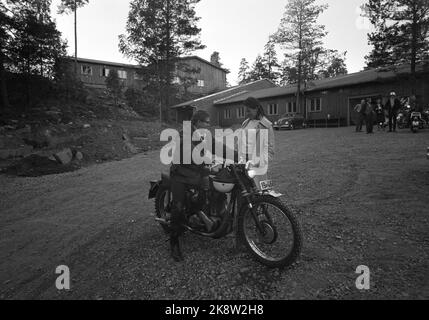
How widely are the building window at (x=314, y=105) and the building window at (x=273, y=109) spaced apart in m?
4.49

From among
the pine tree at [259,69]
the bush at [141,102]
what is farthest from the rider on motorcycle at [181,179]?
the pine tree at [259,69]

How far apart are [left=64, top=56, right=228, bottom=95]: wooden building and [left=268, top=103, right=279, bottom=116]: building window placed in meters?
11.5

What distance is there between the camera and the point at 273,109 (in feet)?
114

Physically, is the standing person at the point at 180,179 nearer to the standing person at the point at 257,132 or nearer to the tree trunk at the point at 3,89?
the standing person at the point at 257,132

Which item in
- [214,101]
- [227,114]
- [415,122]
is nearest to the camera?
[415,122]

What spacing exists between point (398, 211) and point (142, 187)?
6381mm

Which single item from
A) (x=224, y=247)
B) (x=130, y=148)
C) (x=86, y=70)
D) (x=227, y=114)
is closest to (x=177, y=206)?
(x=224, y=247)

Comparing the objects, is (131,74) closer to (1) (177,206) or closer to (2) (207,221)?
(1) (177,206)

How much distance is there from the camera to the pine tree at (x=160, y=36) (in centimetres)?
2864

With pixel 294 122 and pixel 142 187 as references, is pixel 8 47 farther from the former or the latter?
pixel 294 122

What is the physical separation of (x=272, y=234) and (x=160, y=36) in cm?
2962

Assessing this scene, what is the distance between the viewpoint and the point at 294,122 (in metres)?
26.2

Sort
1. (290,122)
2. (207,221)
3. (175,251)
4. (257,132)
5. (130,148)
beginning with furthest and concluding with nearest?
(290,122), (130,148), (257,132), (175,251), (207,221)
